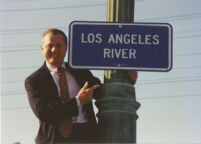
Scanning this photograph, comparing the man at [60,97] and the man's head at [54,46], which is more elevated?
the man's head at [54,46]

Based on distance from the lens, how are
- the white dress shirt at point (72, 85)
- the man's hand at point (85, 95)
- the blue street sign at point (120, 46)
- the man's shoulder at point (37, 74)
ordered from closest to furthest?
the blue street sign at point (120, 46) < the man's hand at point (85, 95) < the white dress shirt at point (72, 85) < the man's shoulder at point (37, 74)

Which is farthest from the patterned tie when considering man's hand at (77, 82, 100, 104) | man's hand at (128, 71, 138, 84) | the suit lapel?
man's hand at (128, 71, 138, 84)

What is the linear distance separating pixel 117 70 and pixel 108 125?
678 mm

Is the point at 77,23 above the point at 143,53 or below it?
above

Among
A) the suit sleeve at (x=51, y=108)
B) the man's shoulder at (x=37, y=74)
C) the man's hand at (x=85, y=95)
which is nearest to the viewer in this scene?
the man's hand at (x=85, y=95)

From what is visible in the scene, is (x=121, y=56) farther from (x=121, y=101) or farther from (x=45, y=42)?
(x=45, y=42)

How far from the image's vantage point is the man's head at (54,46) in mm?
5852

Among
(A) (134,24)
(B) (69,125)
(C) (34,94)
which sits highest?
(A) (134,24)

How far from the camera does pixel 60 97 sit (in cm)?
562

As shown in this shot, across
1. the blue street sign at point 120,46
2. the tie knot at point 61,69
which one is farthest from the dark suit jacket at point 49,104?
the blue street sign at point 120,46

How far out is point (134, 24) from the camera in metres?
4.91

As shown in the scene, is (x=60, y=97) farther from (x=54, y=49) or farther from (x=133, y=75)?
(x=133, y=75)

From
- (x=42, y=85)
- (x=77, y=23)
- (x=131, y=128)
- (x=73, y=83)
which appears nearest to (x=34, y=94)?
(x=42, y=85)

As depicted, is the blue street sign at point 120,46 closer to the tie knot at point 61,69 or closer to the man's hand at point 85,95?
the man's hand at point 85,95
